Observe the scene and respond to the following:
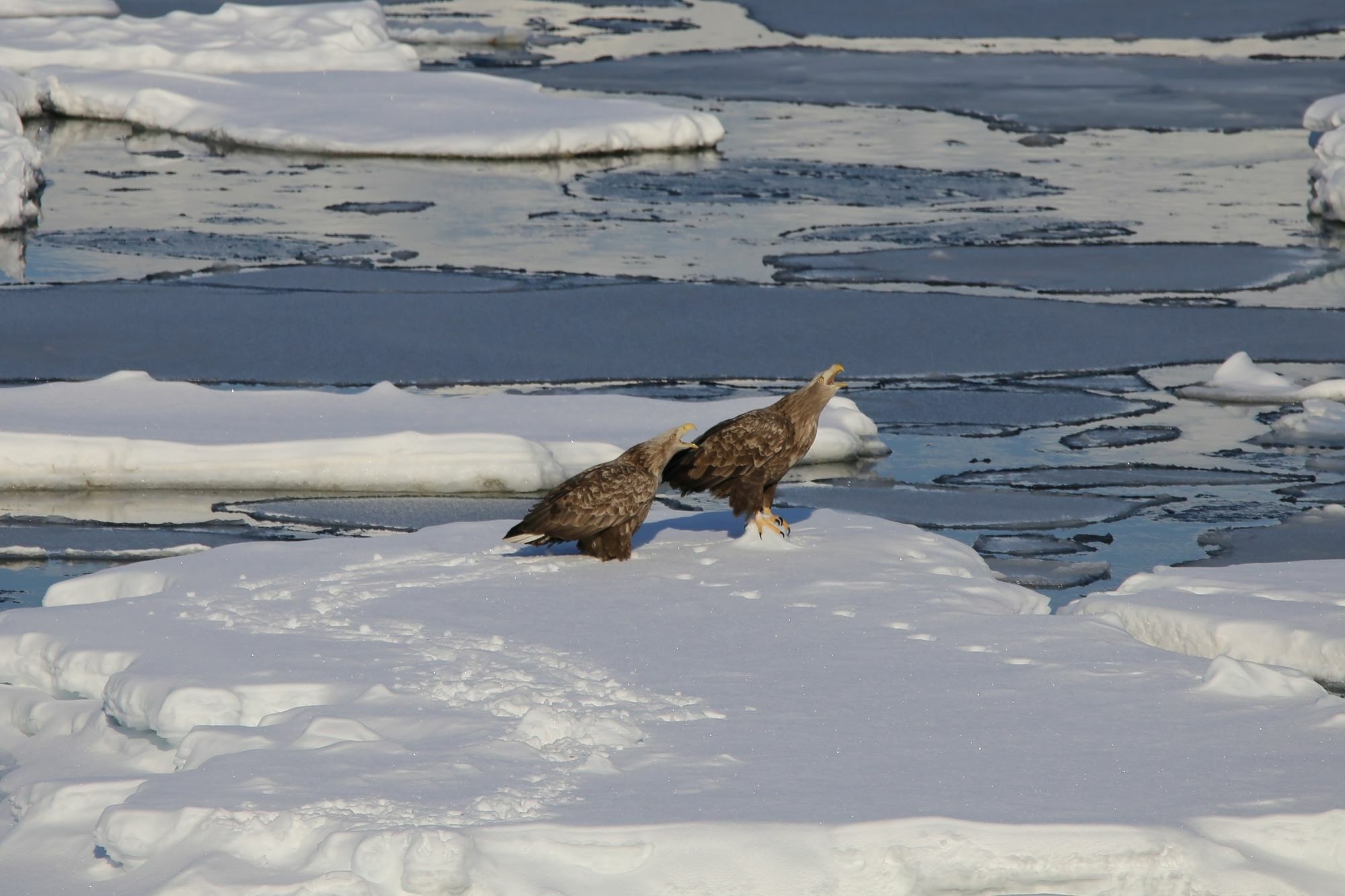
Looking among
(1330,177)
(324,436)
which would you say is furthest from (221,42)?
(324,436)

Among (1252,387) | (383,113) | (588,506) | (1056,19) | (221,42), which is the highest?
(1056,19)

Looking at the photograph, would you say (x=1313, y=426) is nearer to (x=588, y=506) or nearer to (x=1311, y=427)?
(x=1311, y=427)

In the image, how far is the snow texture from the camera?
47.6ft

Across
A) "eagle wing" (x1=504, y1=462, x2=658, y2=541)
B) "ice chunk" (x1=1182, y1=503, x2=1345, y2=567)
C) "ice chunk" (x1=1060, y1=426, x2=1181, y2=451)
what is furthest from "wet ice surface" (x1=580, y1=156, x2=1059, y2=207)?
"eagle wing" (x1=504, y1=462, x2=658, y2=541)

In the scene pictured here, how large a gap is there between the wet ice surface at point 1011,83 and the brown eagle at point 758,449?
44.3 feet

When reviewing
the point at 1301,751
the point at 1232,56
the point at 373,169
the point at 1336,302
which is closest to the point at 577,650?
the point at 1301,751

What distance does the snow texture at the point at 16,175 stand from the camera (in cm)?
1451

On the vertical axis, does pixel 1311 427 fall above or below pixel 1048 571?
above

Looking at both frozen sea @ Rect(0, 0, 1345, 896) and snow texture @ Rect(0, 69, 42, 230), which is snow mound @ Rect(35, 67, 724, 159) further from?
snow texture @ Rect(0, 69, 42, 230)

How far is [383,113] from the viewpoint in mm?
18797

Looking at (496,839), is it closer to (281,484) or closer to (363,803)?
(363,803)

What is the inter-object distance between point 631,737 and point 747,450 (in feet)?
6.27

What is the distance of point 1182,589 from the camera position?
645cm

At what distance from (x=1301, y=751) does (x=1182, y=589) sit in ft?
5.56
